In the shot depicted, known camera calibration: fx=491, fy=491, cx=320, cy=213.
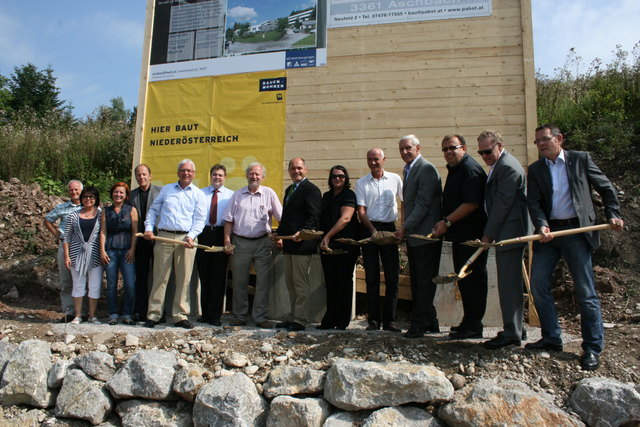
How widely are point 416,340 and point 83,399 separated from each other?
2.71 meters

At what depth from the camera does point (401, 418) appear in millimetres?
3236

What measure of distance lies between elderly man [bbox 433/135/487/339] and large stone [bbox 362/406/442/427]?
0.88 meters

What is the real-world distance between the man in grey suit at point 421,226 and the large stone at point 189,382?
1.67 meters

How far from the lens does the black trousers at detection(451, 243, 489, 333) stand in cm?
397

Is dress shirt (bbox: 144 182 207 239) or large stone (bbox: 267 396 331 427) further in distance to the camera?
dress shirt (bbox: 144 182 207 239)

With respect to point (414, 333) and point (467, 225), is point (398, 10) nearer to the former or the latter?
point (467, 225)

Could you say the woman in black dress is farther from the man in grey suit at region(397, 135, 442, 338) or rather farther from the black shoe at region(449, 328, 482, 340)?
the black shoe at region(449, 328, 482, 340)

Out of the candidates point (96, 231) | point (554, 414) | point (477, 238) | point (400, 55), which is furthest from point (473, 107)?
point (96, 231)

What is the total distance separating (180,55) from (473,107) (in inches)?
167

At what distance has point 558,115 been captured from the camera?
841 centimetres

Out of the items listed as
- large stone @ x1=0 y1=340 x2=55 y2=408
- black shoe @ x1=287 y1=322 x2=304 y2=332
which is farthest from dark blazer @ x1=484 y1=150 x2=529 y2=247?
large stone @ x1=0 y1=340 x2=55 y2=408

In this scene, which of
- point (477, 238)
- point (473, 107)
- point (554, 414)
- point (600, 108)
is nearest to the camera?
point (554, 414)

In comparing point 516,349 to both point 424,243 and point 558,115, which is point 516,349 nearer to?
point 424,243

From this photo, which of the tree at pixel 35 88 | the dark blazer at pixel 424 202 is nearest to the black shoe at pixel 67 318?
the dark blazer at pixel 424 202
